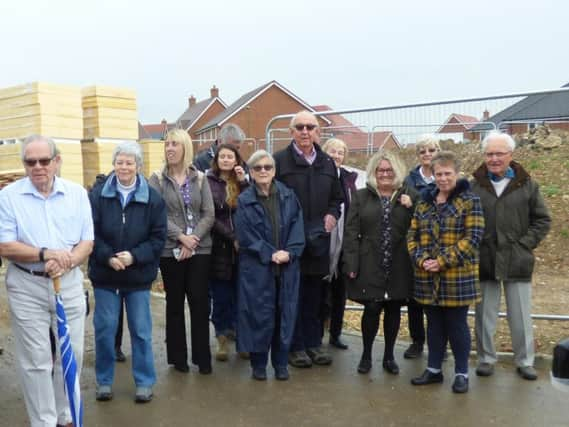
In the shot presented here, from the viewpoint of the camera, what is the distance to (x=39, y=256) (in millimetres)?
3730

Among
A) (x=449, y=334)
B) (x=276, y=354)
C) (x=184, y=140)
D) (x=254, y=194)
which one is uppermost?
(x=184, y=140)

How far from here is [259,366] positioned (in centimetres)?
525

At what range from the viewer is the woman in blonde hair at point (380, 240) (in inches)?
203

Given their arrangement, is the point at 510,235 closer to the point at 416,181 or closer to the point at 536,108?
the point at 416,181

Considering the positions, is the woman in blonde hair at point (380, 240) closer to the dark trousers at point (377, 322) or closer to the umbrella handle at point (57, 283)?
the dark trousers at point (377, 322)

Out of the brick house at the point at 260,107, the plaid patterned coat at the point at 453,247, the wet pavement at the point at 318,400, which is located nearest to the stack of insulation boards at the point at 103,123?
the wet pavement at the point at 318,400

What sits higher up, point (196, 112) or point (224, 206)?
point (196, 112)

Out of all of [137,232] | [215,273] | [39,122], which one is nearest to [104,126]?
[39,122]

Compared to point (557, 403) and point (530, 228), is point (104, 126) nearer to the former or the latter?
point (530, 228)

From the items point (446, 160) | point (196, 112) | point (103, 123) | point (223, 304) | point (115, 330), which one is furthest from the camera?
point (196, 112)

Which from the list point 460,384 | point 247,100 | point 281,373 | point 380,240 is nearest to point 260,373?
point 281,373

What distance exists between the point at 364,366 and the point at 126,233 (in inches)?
91.2

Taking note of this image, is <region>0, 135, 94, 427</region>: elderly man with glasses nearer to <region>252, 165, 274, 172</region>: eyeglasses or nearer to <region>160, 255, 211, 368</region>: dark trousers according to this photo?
<region>160, 255, 211, 368</region>: dark trousers

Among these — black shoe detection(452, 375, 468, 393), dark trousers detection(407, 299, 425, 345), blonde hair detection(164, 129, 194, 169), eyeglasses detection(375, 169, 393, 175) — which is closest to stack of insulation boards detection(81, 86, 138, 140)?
blonde hair detection(164, 129, 194, 169)
